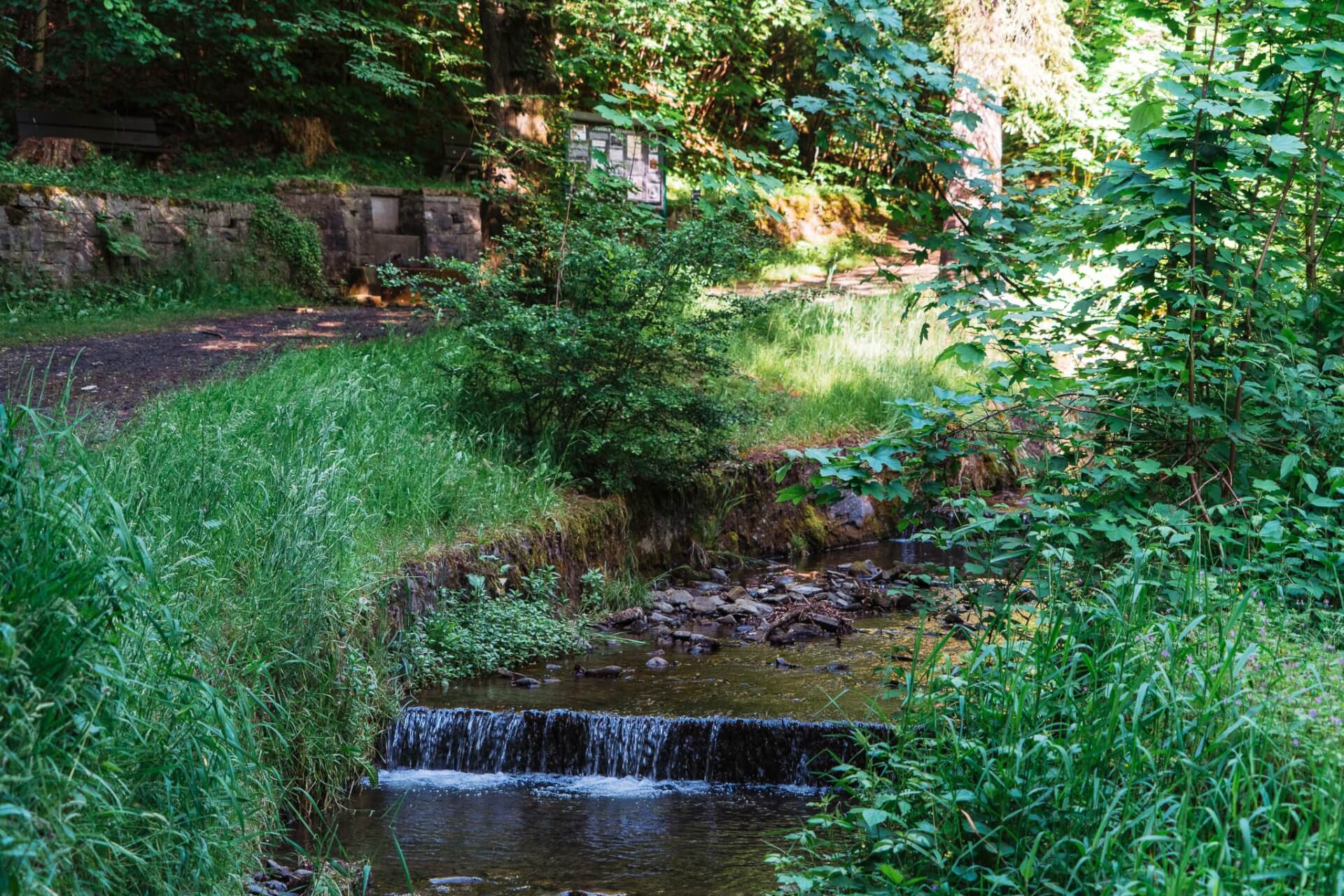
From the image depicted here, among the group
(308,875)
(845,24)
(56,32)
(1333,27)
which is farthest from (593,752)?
(56,32)

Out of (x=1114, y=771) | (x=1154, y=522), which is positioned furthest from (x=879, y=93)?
(x=1114, y=771)

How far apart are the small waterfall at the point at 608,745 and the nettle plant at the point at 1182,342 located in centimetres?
165

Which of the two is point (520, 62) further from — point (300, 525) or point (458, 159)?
point (300, 525)

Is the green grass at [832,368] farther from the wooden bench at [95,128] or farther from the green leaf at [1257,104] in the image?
the wooden bench at [95,128]

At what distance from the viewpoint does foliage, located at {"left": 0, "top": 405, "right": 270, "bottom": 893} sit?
2693mm

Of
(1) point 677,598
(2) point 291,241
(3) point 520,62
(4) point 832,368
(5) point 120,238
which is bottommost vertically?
(1) point 677,598

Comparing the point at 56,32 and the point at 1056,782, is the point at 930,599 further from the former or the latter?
the point at 56,32

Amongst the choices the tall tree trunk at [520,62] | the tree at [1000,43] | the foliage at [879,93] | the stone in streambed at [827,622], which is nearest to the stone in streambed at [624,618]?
the stone in streambed at [827,622]

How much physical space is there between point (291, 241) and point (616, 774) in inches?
437

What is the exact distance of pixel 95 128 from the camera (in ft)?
56.0

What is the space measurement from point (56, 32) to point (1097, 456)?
16972mm

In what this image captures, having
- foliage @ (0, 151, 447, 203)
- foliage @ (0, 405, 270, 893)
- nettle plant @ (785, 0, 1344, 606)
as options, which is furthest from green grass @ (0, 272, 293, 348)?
nettle plant @ (785, 0, 1344, 606)

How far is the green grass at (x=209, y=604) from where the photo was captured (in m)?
2.86

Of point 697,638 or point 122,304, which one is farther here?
point 122,304
